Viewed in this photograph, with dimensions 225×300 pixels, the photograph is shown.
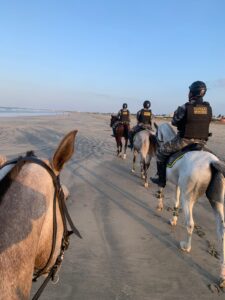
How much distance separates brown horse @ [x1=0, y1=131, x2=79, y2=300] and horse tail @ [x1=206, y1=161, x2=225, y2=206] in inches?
139

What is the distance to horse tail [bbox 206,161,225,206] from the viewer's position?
192 inches

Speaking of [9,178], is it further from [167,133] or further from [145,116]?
[145,116]

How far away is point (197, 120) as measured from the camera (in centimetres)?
629

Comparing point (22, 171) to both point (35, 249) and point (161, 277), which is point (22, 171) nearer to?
point (35, 249)

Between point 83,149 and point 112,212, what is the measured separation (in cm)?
1037

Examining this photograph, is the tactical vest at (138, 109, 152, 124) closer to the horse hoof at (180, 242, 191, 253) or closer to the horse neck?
the horse neck

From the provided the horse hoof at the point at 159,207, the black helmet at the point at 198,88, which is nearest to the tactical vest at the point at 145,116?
the horse hoof at the point at 159,207

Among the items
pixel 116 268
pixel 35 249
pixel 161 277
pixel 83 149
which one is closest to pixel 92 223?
pixel 116 268

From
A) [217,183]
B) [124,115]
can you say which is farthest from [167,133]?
[124,115]

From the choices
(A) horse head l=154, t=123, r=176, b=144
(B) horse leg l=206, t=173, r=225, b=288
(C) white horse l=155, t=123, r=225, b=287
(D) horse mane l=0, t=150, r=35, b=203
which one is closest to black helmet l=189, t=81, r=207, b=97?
(C) white horse l=155, t=123, r=225, b=287

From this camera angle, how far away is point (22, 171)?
5.31 feet

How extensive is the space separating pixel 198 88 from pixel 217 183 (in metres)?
2.05

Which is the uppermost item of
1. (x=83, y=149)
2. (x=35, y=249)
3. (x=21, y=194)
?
(x=21, y=194)

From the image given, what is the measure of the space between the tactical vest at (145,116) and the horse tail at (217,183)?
22.9ft
